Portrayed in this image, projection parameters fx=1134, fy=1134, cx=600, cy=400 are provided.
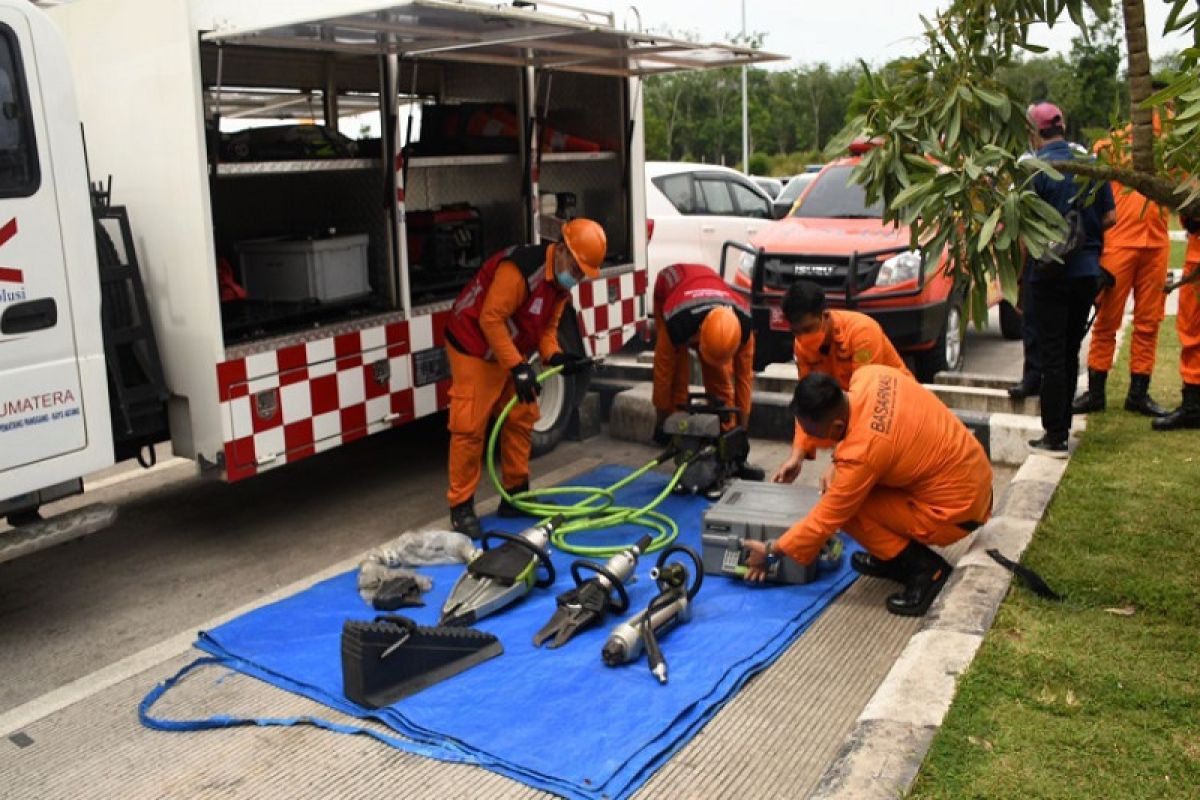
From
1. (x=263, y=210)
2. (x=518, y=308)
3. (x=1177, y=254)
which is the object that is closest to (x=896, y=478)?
(x=518, y=308)

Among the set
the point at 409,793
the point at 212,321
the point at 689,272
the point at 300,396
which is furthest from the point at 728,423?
the point at 409,793

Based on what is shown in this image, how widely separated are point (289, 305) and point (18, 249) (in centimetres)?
173

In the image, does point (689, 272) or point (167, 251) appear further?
point (689, 272)

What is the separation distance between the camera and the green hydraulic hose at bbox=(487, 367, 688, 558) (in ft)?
17.1

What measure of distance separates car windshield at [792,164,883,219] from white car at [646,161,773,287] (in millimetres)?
1140

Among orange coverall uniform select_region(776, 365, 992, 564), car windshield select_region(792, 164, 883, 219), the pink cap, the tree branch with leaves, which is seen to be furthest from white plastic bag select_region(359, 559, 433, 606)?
car windshield select_region(792, 164, 883, 219)

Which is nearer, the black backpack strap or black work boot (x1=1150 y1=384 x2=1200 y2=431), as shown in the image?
the black backpack strap

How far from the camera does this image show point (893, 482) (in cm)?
433

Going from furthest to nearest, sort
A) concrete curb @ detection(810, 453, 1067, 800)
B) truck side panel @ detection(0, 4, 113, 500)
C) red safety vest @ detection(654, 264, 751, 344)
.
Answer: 1. red safety vest @ detection(654, 264, 751, 344)
2. truck side panel @ detection(0, 4, 113, 500)
3. concrete curb @ detection(810, 453, 1067, 800)

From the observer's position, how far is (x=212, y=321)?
488 centimetres

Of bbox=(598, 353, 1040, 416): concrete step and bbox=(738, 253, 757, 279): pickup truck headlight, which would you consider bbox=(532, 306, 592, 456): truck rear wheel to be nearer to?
bbox=(598, 353, 1040, 416): concrete step

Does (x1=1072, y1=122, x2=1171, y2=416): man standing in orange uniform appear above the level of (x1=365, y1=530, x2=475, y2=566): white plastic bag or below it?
above

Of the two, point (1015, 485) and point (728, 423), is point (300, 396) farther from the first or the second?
point (1015, 485)

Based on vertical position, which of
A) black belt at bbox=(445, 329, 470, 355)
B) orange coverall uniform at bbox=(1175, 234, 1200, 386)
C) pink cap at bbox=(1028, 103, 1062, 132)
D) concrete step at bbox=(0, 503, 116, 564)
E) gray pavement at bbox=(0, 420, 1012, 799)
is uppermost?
pink cap at bbox=(1028, 103, 1062, 132)
